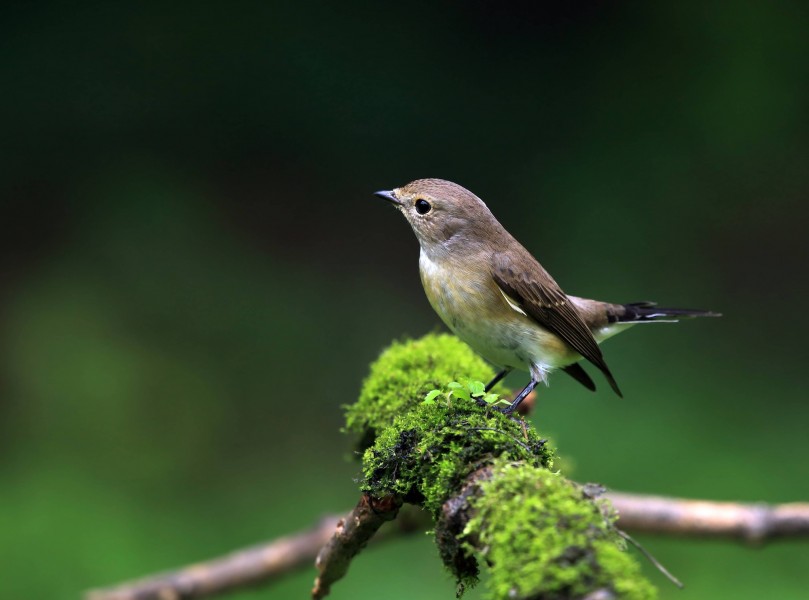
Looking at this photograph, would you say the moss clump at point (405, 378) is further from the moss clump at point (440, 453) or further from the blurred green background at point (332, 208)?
the blurred green background at point (332, 208)

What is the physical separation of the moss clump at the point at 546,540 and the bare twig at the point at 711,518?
2.22 meters

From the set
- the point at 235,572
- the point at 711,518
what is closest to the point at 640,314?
the point at 711,518

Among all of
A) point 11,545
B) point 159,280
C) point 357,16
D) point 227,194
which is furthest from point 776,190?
point 11,545

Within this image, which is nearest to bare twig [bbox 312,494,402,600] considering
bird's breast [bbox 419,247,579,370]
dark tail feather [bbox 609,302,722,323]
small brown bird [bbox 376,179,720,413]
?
small brown bird [bbox 376,179,720,413]

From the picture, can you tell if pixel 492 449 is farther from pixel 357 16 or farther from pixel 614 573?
pixel 357 16

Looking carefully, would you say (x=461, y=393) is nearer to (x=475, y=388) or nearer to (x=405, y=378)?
(x=475, y=388)

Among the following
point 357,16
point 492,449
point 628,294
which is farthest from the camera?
point 357,16

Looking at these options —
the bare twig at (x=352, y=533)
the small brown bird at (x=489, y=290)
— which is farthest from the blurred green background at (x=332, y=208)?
the bare twig at (x=352, y=533)

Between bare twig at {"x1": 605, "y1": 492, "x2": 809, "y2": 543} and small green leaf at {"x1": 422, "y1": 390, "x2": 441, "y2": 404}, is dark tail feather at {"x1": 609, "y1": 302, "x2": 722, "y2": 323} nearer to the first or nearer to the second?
bare twig at {"x1": 605, "y1": 492, "x2": 809, "y2": 543}

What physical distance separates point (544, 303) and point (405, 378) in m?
0.77

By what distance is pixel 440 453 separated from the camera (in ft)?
7.89

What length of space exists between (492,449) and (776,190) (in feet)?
21.7

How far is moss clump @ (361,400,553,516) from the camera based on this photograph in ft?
7.52

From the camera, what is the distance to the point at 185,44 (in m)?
7.98
